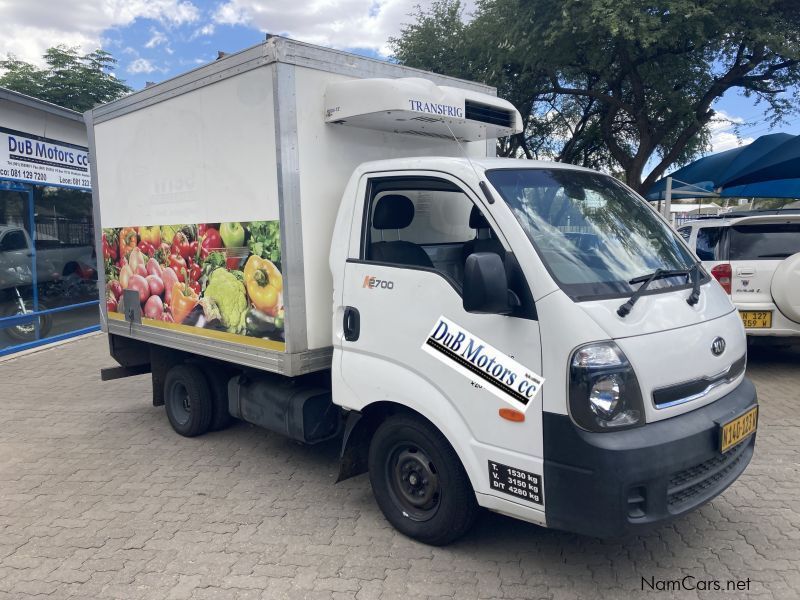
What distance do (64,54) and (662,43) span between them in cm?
1495

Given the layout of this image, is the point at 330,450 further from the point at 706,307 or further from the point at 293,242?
the point at 706,307

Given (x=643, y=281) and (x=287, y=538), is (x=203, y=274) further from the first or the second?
(x=643, y=281)

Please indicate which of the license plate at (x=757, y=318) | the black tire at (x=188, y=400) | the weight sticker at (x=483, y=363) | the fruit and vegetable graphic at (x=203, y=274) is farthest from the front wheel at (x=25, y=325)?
the license plate at (x=757, y=318)

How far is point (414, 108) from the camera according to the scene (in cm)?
393

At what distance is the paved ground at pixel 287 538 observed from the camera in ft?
10.8

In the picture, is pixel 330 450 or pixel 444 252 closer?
pixel 444 252

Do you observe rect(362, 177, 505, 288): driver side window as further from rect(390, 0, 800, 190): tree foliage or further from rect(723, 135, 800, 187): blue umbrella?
rect(723, 135, 800, 187): blue umbrella

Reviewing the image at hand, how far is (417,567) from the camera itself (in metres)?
3.43

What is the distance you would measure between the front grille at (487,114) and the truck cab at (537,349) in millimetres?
794

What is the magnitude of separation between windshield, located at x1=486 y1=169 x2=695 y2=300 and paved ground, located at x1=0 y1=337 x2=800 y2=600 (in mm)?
1552

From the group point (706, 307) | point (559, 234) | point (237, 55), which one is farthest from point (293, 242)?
point (706, 307)

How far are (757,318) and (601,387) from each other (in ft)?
16.8

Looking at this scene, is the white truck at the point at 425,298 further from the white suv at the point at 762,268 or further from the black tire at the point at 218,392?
the white suv at the point at 762,268

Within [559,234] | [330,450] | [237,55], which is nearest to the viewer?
[559,234]
